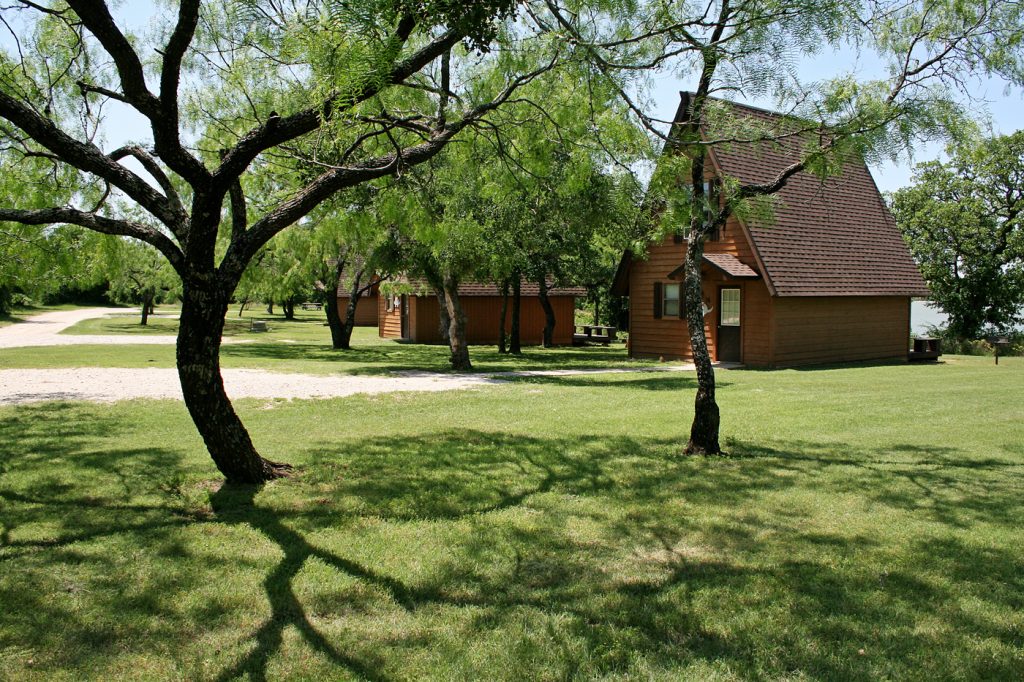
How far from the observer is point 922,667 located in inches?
145

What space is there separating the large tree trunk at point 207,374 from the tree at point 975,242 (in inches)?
1271

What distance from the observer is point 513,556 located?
17.3ft

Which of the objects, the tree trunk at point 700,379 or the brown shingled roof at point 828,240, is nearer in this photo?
the tree trunk at point 700,379

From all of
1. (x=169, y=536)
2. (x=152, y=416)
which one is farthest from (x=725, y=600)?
(x=152, y=416)

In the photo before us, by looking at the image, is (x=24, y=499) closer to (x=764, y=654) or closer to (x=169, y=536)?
(x=169, y=536)

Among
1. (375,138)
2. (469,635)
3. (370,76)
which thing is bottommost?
(469,635)

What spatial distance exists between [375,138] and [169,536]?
4.85 metres

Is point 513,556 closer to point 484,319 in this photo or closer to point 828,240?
point 828,240

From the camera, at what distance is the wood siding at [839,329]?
20.9m

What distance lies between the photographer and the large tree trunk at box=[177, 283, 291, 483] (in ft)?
21.1

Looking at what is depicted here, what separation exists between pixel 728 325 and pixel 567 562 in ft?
58.4

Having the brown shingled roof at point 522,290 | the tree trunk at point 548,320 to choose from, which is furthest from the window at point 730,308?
the brown shingled roof at point 522,290

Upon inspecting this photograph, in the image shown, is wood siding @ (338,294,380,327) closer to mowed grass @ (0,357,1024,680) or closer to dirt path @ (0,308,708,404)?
dirt path @ (0,308,708,404)

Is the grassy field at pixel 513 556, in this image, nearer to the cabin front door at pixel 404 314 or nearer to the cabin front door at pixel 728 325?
the cabin front door at pixel 728 325
